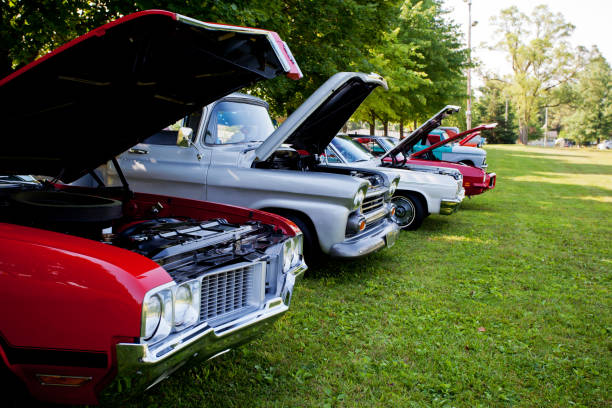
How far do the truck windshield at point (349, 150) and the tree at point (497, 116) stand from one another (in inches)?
2110

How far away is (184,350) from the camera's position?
85.3 inches

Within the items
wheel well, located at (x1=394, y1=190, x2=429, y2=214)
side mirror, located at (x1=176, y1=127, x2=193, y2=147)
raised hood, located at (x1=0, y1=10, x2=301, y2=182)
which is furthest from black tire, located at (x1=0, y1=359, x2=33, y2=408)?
wheel well, located at (x1=394, y1=190, x2=429, y2=214)

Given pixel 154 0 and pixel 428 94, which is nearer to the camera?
pixel 154 0

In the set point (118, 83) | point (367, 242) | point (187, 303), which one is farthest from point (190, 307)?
point (367, 242)

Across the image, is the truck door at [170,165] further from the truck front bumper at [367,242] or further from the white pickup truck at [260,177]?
the truck front bumper at [367,242]

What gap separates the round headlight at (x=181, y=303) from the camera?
2251 millimetres

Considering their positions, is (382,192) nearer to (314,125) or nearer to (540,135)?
(314,125)

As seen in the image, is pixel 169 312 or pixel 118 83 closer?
pixel 169 312

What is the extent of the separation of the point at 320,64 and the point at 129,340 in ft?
27.5

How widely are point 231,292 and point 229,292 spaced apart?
1 cm

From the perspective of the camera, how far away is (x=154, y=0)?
20.0 feet

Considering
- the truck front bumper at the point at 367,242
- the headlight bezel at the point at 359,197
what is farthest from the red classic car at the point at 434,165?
the headlight bezel at the point at 359,197

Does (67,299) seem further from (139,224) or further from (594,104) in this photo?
(594,104)

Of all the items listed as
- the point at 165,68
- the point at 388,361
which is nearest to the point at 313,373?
the point at 388,361
